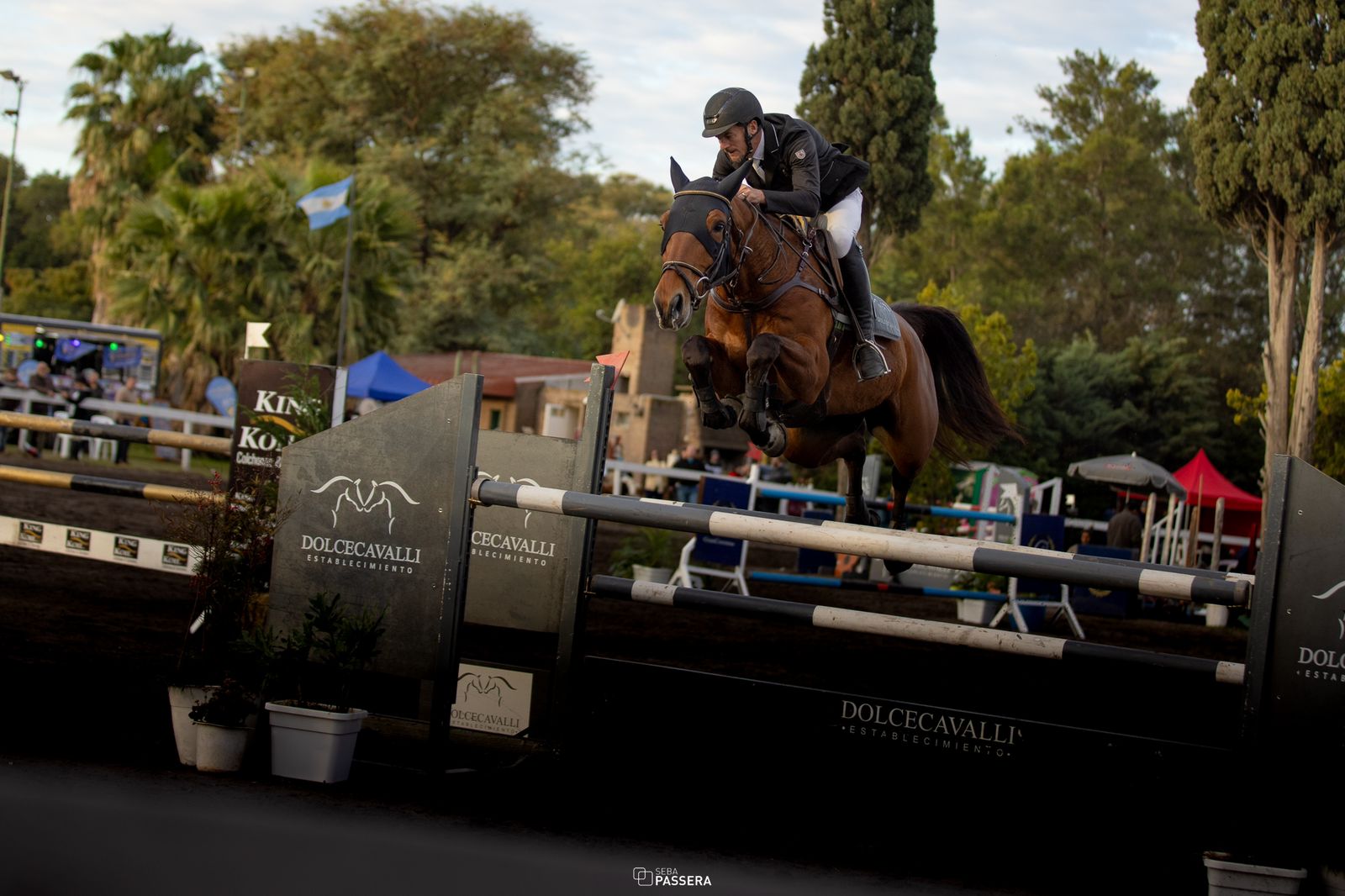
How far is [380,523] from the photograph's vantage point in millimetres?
3604

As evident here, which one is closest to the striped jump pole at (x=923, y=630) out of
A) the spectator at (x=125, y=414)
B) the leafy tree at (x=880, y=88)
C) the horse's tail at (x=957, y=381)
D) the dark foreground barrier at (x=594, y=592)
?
the dark foreground barrier at (x=594, y=592)

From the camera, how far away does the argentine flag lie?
1872 cm

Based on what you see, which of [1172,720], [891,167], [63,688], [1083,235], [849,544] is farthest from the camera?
[1083,235]

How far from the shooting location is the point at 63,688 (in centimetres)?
402

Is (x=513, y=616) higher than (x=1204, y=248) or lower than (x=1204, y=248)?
lower

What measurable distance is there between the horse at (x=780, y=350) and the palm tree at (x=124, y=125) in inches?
1004

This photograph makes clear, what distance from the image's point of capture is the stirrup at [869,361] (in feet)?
16.2

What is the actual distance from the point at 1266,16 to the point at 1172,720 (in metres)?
13.2

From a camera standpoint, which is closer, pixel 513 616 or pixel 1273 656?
pixel 1273 656

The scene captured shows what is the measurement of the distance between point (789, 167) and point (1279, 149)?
13606mm

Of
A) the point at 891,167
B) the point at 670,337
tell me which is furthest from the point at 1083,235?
the point at 891,167

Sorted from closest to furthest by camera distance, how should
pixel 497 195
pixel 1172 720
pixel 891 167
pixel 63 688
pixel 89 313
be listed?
1. pixel 63 688
2. pixel 1172 720
3. pixel 891 167
4. pixel 497 195
5. pixel 89 313

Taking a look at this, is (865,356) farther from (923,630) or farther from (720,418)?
(923,630)

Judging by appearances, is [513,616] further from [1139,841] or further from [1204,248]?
[1204,248]
